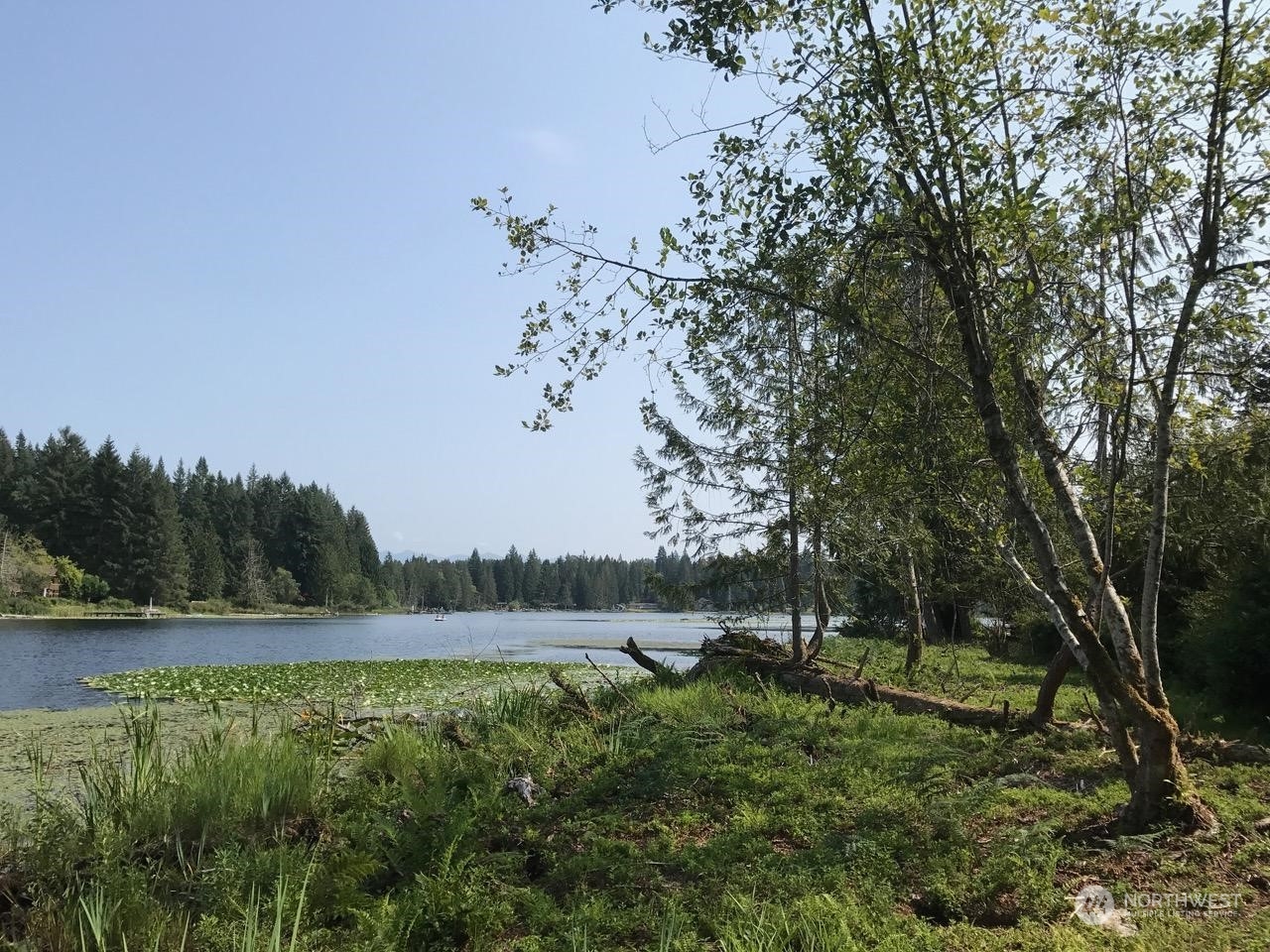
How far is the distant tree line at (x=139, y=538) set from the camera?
2697 inches

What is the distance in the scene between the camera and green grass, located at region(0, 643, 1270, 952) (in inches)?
149

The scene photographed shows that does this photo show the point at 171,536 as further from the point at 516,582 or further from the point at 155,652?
the point at 516,582

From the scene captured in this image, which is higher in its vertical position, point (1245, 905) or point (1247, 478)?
point (1247, 478)

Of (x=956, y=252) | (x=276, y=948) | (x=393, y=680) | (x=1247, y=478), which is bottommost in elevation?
(x=393, y=680)

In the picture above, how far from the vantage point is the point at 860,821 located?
530cm

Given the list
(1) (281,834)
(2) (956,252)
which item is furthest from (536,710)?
(2) (956,252)

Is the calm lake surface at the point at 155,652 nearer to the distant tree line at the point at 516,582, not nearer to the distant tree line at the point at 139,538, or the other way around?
the distant tree line at the point at 139,538

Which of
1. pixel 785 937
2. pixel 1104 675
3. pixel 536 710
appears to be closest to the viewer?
pixel 785 937

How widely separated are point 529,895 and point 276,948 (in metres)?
1.67

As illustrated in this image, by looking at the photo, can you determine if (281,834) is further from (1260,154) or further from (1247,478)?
(1247,478)

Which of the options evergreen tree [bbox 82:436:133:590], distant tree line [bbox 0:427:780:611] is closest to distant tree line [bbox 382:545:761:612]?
distant tree line [bbox 0:427:780:611]
